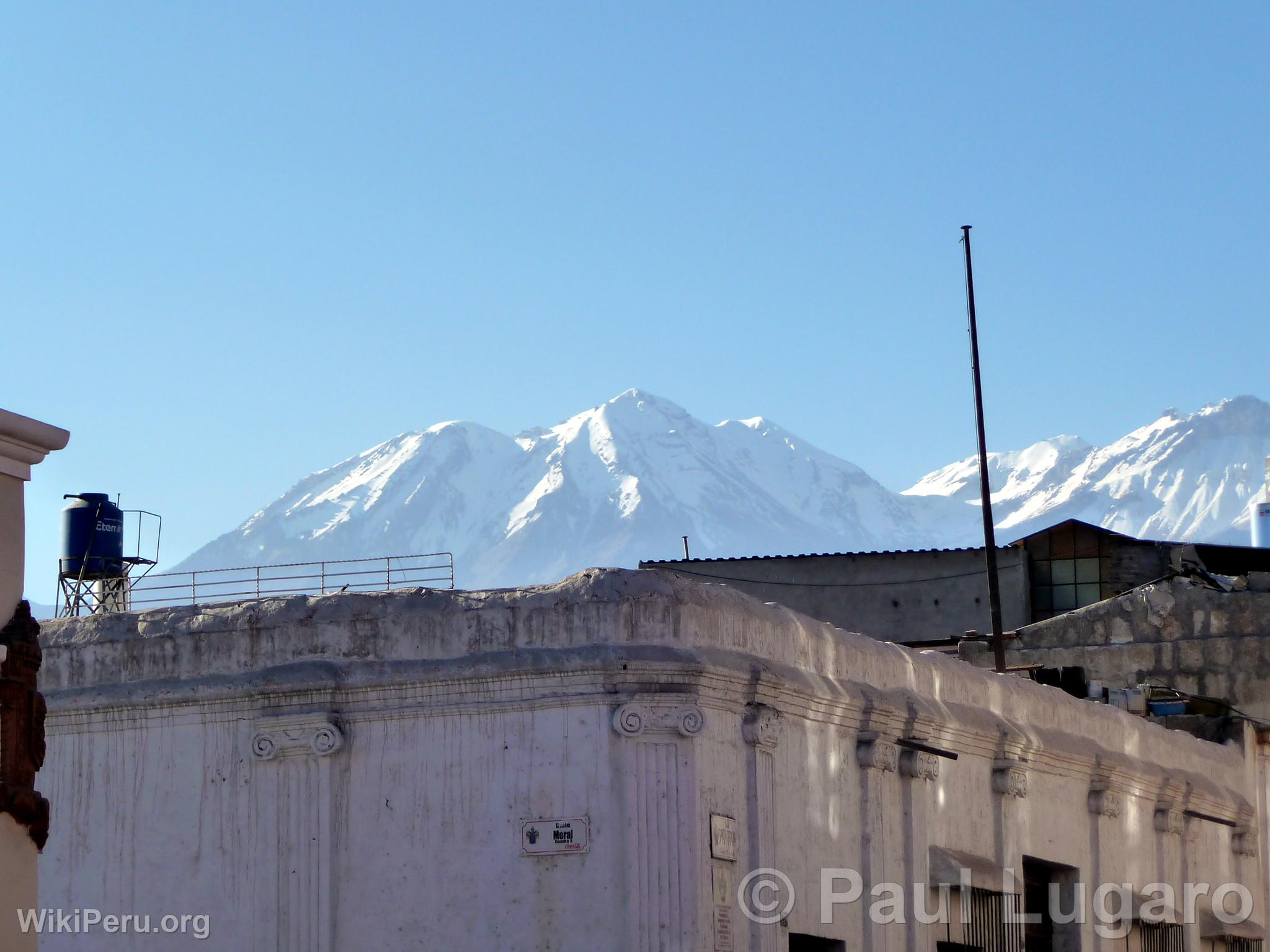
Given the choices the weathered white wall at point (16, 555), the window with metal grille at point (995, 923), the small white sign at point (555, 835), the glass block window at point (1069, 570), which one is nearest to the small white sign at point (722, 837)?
the small white sign at point (555, 835)

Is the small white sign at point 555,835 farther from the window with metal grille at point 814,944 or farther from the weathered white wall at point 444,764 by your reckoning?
the window with metal grille at point 814,944

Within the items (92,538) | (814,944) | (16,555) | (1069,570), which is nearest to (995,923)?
(814,944)

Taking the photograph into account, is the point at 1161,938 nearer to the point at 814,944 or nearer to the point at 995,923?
the point at 995,923

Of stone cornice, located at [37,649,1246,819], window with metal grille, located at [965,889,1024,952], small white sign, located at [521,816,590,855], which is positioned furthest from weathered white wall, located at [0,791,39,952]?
window with metal grille, located at [965,889,1024,952]

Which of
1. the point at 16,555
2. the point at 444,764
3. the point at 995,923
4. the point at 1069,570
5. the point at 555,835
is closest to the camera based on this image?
the point at 16,555

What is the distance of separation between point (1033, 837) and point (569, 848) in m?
8.98

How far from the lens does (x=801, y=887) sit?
20156 mm

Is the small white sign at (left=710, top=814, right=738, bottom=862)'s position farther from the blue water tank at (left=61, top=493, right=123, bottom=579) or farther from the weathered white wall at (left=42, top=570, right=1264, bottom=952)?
the blue water tank at (left=61, top=493, right=123, bottom=579)

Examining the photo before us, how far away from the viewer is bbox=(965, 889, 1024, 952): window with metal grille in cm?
2361

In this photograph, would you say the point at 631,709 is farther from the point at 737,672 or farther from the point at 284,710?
the point at 284,710

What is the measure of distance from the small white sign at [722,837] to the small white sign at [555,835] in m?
1.10

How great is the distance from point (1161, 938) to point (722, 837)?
12269 mm

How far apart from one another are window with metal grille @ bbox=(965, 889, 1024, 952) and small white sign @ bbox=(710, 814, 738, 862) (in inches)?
217

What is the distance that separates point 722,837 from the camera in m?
18.7
